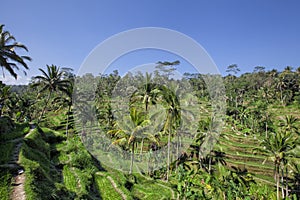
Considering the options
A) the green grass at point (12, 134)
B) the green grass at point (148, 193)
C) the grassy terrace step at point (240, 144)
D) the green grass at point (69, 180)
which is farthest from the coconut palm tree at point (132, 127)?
the grassy terrace step at point (240, 144)

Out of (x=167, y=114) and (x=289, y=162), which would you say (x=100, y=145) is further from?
(x=289, y=162)

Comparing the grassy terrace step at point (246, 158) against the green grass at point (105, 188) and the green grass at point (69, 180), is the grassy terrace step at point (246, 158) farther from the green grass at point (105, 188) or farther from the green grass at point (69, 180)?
the green grass at point (69, 180)

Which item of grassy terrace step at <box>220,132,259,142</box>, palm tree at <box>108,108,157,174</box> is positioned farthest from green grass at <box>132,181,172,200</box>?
grassy terrace step at <box>220,132,259,142</box>

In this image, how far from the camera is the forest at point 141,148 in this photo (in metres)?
11.5

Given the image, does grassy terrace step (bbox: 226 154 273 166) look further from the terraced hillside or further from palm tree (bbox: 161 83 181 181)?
palm tree (bbox: 161 83 181 181)

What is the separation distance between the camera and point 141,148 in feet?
71.0

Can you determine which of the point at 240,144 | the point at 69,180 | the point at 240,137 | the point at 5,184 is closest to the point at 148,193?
the point at 69,180

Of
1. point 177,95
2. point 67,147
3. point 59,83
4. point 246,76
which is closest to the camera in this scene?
point 67,147

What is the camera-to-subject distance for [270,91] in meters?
66.5

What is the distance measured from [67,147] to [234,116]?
4963 cm

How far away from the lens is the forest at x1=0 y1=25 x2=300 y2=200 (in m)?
11.5

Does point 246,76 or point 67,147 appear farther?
point 246,76

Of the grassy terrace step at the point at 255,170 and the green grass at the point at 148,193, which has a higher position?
the green grass at the point at 148,193

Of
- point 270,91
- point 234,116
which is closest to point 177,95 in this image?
point 234,116
